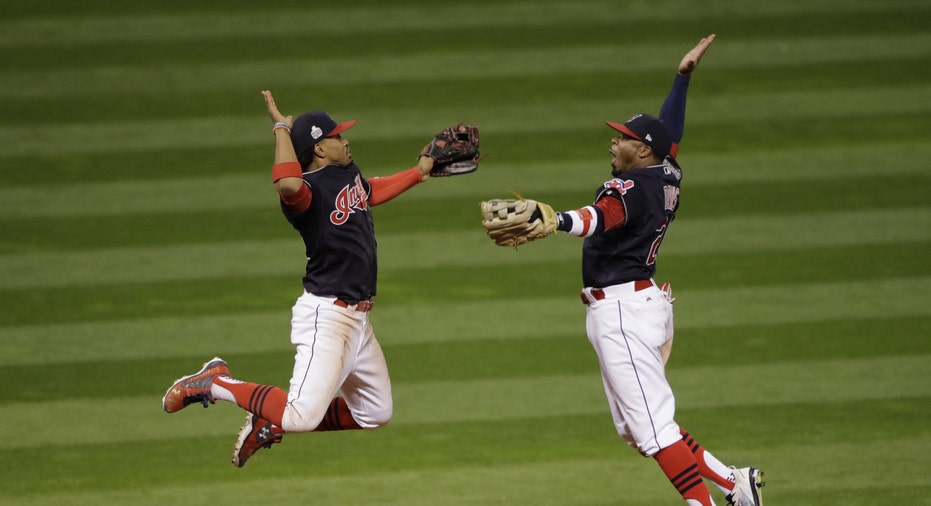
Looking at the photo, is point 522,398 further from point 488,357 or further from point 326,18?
point 326,18

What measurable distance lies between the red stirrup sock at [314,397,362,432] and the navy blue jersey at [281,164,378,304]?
2.14 ft

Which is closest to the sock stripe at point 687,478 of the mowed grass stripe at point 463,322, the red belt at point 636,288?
the red belt at point 636,288

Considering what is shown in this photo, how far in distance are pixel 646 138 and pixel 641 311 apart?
781 millimetres

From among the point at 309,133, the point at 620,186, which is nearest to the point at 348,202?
the point at 309,133

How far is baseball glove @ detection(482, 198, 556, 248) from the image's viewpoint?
5160 mm

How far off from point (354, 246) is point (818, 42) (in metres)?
6.59

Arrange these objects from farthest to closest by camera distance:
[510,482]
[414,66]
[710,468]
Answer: [414,66] < [510,482] < [710,468]

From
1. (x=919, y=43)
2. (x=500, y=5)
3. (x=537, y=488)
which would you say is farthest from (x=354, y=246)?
(x=919, y=43)

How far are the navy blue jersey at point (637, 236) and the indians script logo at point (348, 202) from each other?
106 cm

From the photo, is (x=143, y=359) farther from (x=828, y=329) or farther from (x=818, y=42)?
(x=818, y=42)

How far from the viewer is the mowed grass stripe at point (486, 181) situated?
9125 millimetres

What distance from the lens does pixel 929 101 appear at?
1038cm

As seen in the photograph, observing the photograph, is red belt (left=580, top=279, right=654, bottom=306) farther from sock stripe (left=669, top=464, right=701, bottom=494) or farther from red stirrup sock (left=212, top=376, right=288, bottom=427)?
red stirrup sock (left=212, top=376, right=288, bottom=427)

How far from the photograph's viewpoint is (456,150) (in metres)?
6.02
